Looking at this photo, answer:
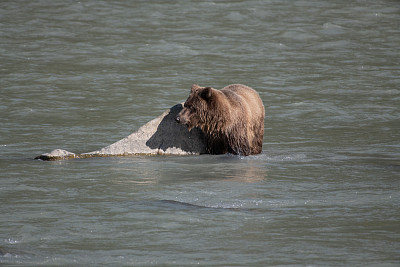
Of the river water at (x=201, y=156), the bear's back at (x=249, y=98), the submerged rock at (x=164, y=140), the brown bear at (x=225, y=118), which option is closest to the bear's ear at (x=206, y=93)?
the brown bear at (x=225, y=118)

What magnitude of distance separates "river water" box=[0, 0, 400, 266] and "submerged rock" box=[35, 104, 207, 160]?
335mm

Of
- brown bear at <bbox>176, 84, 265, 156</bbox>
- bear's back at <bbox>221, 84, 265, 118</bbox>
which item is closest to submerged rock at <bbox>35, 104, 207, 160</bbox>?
brown bear at <bbox>176, 84, 265, 156</bbox>

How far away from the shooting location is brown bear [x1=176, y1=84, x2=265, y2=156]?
12.9 meters

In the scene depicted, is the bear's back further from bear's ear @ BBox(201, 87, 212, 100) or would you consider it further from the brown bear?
bear's ear @ BBox(201, 87, 212, 100)

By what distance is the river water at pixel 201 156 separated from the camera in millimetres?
7707

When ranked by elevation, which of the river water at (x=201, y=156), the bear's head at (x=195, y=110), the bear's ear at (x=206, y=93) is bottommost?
the river water at (x=201, y=156)

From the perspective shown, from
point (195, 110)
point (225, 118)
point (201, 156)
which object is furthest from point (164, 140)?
point (225, 118)

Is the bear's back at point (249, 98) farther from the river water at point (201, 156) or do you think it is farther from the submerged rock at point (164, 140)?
Result: the submerged rock at point (164, 140)

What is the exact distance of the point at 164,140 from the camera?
13.5 m

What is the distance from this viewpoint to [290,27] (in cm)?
3120

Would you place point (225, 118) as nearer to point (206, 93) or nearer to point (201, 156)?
point (206, 93)

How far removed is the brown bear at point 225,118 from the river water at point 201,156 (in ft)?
1.23

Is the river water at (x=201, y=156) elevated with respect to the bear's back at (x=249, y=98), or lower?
lower

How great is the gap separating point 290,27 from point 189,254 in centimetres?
2466
